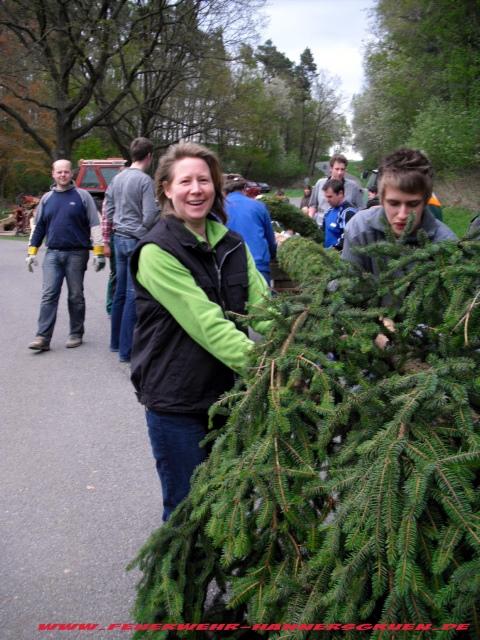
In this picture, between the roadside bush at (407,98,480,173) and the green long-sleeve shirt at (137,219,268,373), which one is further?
the roadside bush at (407,98,480,173)

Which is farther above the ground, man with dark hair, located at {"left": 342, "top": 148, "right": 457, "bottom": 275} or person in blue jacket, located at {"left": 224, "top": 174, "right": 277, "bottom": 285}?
man with dark hair, located at {"left": 342, "top": 148, "right": 457, "bottom": 275}

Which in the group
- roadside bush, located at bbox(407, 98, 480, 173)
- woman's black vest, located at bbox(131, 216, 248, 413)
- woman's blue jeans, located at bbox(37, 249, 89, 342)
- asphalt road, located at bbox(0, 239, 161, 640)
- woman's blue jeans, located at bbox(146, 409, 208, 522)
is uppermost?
roadside bush, located at bbox(407, 98, 480, 173)

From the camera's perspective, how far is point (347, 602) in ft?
6.39

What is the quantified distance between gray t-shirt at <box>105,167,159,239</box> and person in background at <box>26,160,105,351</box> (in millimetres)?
914

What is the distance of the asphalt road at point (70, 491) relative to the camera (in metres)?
3.52

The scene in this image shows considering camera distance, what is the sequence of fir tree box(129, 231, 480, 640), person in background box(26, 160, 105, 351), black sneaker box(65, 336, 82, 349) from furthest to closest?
black sneaker box(65, 336, 82, 349) < person in background box(26, 160, 105, 351) < fir tree box(129, 231, 480, 640)

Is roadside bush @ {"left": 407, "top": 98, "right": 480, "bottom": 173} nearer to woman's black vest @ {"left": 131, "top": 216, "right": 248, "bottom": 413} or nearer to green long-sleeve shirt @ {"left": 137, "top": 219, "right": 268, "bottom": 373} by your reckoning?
woman's black vest @ {"left": 131, "top": 216, "right": 248, "bottom": 413}

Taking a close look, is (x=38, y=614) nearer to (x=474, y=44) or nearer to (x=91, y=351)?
(x=91, y=351)

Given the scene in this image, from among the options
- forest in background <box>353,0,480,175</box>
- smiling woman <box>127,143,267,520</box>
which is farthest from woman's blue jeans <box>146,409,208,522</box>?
forest in background <box>353,0,480,175</box>

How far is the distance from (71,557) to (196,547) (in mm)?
1469

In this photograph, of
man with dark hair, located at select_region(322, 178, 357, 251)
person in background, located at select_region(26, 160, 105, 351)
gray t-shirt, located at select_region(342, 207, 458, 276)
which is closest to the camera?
gray t-shirt, located at select_region(342, 207, 458, 276)

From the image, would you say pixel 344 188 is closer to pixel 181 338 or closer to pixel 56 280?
pixel 56 280

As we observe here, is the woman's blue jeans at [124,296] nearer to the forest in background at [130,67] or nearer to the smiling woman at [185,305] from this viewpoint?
the smiling woman at [185,305]

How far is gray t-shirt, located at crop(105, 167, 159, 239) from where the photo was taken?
7332 millimetres
